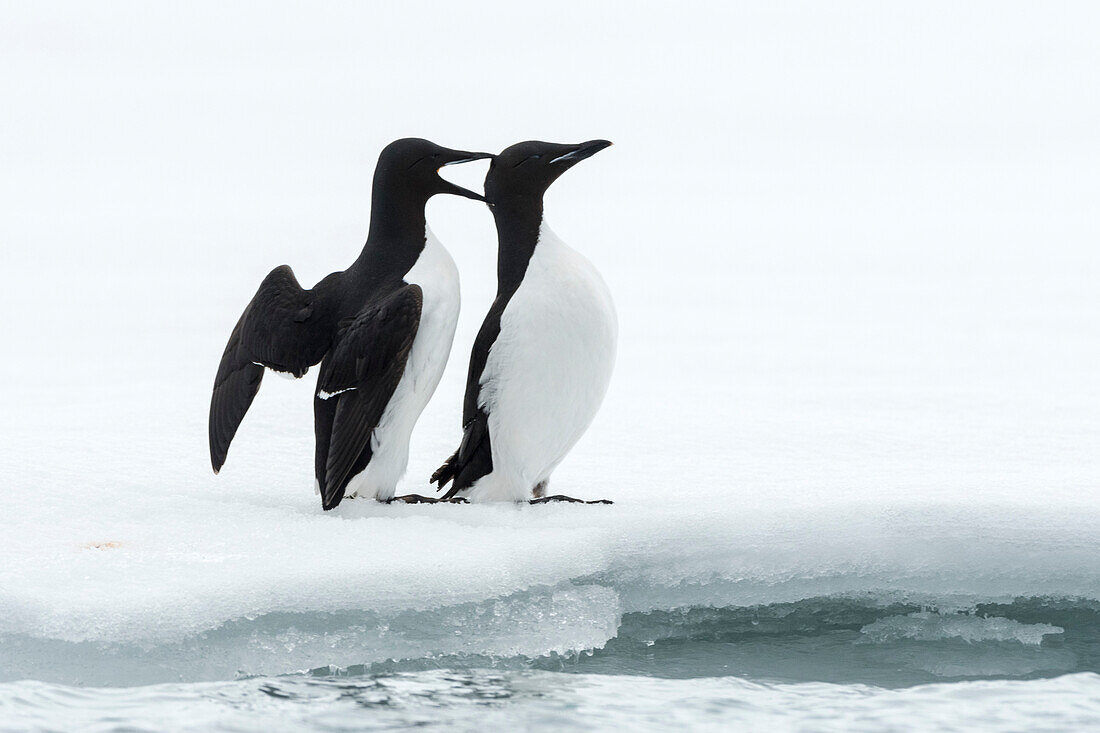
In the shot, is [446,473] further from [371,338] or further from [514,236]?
[514,236]

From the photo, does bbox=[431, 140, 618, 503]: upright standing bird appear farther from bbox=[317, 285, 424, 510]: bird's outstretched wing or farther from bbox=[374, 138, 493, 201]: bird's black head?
bbox=[317, 285, 424, 510]: bird's outstretched wing

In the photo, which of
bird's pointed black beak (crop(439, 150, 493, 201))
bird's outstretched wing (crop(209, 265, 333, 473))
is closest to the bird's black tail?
bird's outstretched wing (crop(209, 265, 333, 473))

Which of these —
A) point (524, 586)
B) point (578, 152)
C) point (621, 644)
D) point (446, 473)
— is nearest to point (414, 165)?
point (578, 152)

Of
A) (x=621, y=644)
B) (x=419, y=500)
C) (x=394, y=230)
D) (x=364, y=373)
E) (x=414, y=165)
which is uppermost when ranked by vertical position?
(x=414, y=165)

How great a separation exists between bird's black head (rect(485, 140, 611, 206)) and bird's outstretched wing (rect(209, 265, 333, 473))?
0.62 m

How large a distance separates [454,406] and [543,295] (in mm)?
2321

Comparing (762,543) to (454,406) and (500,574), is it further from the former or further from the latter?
(454,406)

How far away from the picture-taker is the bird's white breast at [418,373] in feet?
11.2

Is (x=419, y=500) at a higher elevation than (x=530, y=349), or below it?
below

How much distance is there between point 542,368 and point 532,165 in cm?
59

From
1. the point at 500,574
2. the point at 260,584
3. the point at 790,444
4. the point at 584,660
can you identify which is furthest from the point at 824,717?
the point at 790,444

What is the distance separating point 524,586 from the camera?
2834 mm

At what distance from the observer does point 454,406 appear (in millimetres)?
5797

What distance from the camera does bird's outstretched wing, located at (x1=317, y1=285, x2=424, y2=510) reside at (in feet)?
11.0
